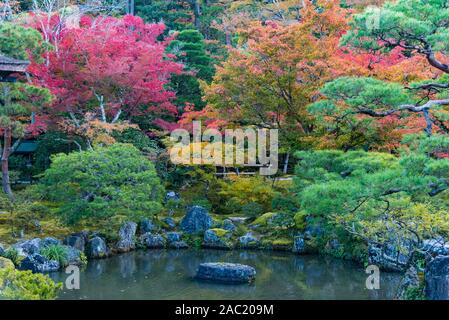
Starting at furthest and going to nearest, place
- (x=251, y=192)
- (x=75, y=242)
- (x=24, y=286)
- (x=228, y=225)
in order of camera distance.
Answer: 1. (x=251, y=192)
2. (x=228, y=225)
3. (x=75, y=242)
4. (x=24, y=286)

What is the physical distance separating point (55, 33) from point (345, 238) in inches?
456

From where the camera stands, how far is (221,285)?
11.4 metres

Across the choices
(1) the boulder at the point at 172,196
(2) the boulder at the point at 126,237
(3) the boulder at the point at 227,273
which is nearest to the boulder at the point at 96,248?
(2) the boulder at the point at 126,237

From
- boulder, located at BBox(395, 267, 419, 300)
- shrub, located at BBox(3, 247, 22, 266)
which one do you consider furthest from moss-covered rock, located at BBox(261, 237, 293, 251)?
shrub, located at BBox(3, 247, 22, 266)

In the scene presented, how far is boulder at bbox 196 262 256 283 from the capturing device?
11602mm

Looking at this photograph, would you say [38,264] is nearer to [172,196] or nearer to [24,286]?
[24,286]

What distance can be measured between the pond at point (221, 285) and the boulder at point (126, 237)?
272 millimetres

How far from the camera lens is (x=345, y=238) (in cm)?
1357

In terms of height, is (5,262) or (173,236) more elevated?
(5,262)

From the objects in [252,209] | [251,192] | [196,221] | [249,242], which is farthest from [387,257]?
[196,221]

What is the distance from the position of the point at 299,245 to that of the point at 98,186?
5.28 meters

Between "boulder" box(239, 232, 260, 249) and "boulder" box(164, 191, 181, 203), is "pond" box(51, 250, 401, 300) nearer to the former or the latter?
"boulder" box(239, 232, 260, 249)

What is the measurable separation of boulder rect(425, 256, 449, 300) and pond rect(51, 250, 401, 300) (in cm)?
204

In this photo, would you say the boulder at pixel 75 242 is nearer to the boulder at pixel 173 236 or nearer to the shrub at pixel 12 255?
the shrub at pixel 12 255
